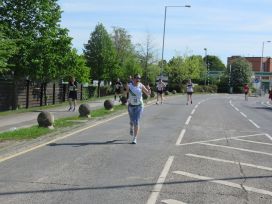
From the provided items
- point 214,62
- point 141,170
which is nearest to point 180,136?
point 141,170

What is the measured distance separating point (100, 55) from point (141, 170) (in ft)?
182

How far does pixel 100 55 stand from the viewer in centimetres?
6475

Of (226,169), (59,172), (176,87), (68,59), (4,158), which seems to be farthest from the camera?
→ (176,87)

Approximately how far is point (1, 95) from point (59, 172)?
1987cm

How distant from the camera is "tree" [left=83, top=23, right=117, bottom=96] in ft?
212

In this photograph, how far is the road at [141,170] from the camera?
770 centimetres

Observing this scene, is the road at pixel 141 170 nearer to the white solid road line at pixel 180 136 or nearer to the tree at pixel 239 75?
the white solid road line at pixel 180 136

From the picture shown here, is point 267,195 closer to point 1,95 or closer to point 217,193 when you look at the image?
point 217,193

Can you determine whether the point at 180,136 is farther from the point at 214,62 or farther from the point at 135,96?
the point at 214,62

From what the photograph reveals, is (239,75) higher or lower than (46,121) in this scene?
higher

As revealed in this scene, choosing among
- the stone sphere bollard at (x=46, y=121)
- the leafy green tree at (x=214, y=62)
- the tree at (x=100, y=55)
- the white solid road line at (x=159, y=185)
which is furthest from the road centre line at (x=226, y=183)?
the leafy green tree at (x=214, y=62)

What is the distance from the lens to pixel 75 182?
857 cm

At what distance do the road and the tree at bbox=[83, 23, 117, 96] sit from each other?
4886 cm

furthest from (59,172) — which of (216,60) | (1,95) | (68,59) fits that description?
(216,60)
